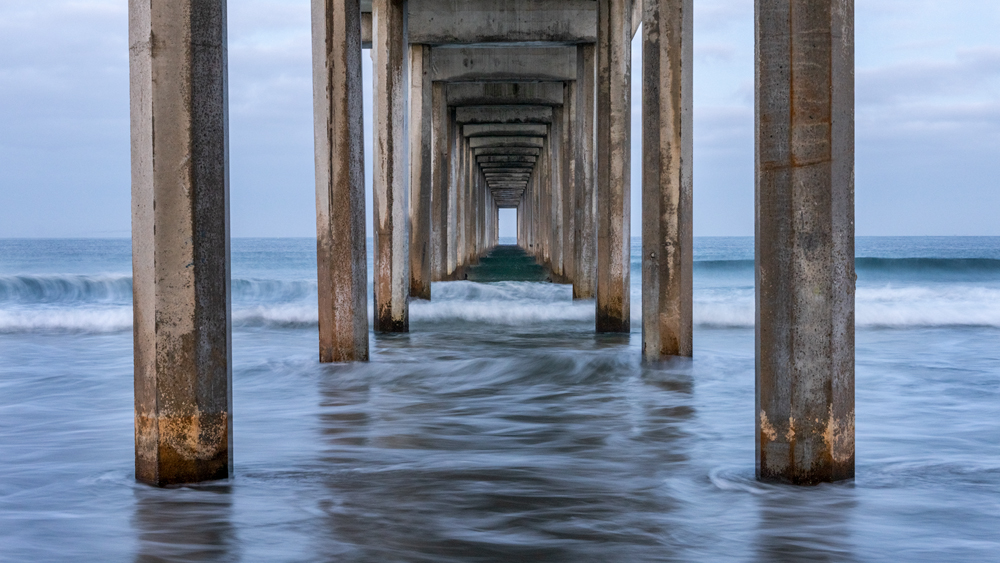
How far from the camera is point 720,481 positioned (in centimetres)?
419

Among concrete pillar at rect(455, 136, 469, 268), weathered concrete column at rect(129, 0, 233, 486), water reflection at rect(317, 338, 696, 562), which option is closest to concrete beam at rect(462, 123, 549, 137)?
concrete pillar at rect(455, 136, 469, 268)

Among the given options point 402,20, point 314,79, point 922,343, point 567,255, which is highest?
point 402,20

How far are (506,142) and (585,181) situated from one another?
58.0 feet

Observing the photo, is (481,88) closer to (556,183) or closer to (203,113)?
(556,183)

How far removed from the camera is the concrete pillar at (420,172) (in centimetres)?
1337

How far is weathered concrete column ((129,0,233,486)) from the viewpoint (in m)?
3.65

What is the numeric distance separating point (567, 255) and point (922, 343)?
8090 millimetres

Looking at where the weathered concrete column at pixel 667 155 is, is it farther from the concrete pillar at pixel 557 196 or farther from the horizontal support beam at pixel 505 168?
the horizontal support beam at pixel 505 168

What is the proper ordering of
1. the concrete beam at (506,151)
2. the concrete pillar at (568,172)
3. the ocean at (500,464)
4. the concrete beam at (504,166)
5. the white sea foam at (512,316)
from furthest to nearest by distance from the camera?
the concrete beam at (504,166), the concrete beam at (506,151), the concrete pillar at (568,172), the white sea foam at (512,316), the ocean at (500,464)

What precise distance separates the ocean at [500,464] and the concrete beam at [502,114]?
14.8 metres

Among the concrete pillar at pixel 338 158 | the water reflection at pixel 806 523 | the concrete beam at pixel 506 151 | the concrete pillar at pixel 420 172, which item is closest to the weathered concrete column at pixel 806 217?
the water reflection at pixel 806 523

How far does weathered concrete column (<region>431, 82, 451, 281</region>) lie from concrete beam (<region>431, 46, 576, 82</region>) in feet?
5.61

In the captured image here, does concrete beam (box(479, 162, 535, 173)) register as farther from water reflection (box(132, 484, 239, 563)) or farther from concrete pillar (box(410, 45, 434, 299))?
water reflection (box(132, 484, 239, 563))

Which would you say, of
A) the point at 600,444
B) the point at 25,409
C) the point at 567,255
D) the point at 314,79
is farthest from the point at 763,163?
the point at 567,255
